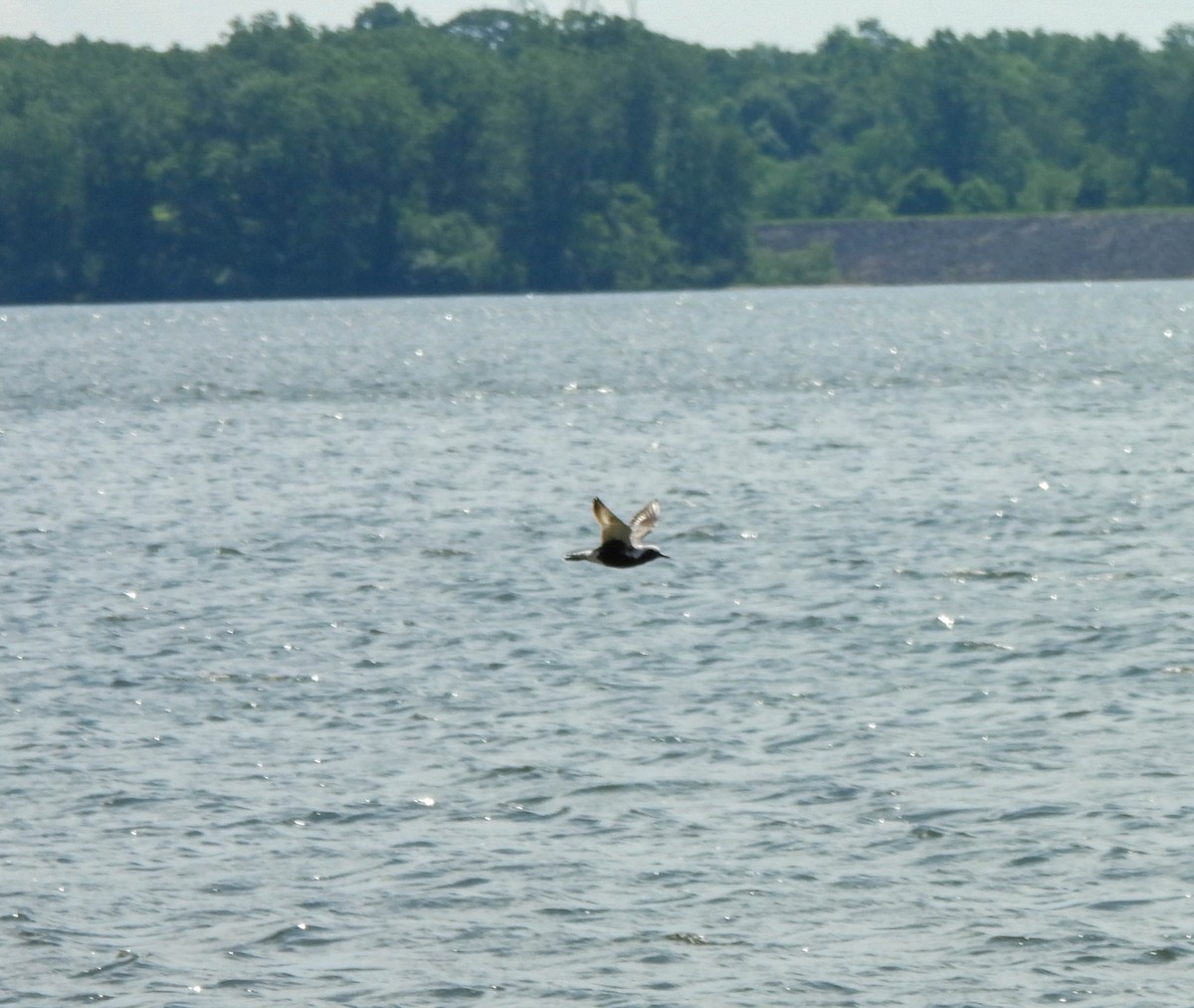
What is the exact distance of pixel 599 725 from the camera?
76.0 feet

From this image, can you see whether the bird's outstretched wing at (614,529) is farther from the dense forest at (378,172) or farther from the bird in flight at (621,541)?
the dense forest at (378,172)

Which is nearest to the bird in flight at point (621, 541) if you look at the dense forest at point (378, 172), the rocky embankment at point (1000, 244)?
the dense forest at point (378, 172)

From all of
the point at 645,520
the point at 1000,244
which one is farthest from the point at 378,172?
the point at 645,520

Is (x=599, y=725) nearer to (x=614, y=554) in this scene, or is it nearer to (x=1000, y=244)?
(x=614, y=554)

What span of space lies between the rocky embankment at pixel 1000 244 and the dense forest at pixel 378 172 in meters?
4.85

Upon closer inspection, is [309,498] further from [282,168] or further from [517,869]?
[282,168]

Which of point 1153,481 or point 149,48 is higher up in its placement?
point 149,48

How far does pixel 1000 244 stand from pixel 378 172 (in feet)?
157

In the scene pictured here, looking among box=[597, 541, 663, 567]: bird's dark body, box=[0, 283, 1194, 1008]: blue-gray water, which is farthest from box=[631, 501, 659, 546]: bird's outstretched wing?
box=[0, 283, 1194, 1008]: blue-gray water

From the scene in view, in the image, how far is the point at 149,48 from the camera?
17200cm

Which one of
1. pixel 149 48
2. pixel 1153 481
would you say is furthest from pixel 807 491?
pixel 149 48

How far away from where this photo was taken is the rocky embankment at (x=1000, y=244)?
170000 mm

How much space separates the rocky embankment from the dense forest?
4848 millimetres

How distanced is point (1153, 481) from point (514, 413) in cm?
2385
